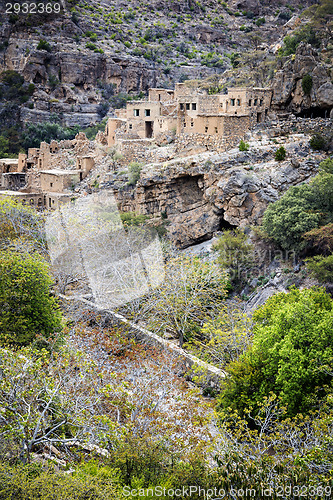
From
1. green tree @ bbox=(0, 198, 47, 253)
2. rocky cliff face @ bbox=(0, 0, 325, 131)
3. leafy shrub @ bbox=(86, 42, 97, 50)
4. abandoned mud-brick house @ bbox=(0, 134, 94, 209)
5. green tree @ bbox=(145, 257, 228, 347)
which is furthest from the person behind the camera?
leafy shrub @ bbox=(86, 42, 97, 50)

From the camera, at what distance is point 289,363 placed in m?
15.9

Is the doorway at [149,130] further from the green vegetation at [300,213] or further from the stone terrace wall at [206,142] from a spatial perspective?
the green vegetation at [300,213]

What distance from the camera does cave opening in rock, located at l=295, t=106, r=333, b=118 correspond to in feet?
125

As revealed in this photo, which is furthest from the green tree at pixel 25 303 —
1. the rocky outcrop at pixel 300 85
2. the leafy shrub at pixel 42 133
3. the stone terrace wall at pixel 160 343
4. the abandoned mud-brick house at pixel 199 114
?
the leafy shrub at pixel 42 133

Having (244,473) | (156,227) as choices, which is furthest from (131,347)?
(156,227)

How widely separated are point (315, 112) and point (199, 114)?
9152 mm

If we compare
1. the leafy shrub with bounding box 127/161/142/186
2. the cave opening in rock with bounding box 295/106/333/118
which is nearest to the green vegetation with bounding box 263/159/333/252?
the cave opening in rock with bounding box 295/106/333/118

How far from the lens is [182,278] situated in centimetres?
2453

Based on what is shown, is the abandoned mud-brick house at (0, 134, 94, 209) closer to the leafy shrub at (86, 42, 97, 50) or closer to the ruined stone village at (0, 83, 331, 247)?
the ruined stone village at (0, 83, 331, 247)

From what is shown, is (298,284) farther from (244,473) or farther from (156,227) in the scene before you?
(244,473)

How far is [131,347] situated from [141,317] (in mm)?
2402

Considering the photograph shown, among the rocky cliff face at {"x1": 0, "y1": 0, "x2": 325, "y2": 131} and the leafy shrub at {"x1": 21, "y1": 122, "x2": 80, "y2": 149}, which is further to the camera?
the rocky cliff face at {"x1": 0, "y1": 0, "x2": 325, "y2": 131}

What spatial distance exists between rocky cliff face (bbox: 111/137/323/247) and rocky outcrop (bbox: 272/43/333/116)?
419 centimetres

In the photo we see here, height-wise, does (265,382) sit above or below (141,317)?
above
